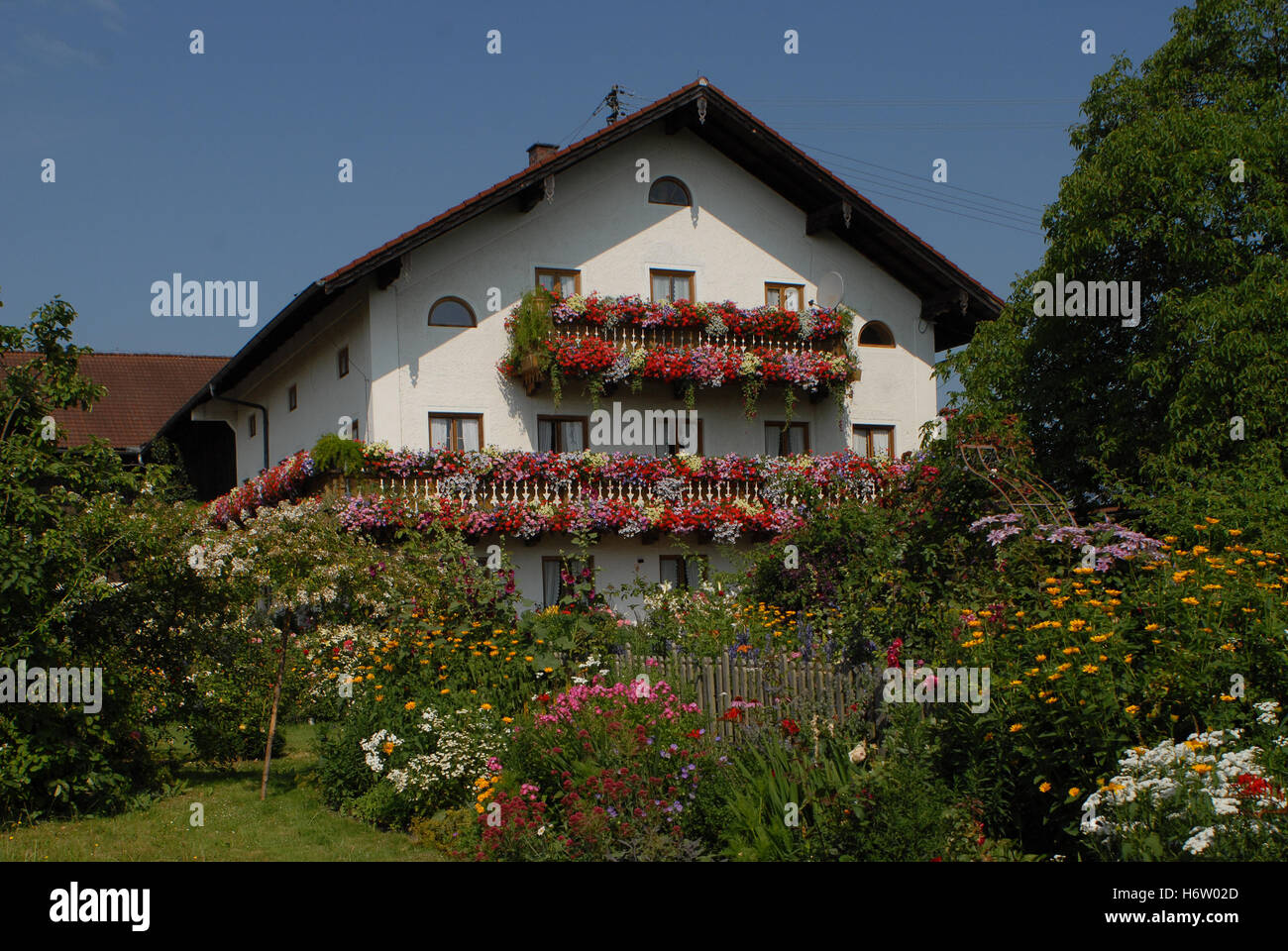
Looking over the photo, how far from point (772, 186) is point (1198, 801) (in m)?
20.4

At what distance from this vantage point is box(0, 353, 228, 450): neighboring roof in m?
38.0

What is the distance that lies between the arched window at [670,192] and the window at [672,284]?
141 centimetres

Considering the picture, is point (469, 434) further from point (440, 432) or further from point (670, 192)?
point (670, 192)

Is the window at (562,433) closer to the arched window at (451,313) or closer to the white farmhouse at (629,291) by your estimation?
the white farmhouse at (629,291)

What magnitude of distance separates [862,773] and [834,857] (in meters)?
0.55

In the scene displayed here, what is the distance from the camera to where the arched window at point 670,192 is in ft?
77.6

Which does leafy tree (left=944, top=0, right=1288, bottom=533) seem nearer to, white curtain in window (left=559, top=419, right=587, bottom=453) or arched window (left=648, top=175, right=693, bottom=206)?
white curtain in window (left=559, top=419, right=587, bottom=453)

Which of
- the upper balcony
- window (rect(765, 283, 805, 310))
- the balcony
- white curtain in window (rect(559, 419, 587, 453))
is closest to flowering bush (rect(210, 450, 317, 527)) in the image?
the balcony

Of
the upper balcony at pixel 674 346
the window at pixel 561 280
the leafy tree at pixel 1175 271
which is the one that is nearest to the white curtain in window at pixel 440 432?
the upper balcony at pixel 674 346

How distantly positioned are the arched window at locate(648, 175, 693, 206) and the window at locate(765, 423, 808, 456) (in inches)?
186

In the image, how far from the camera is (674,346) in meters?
22.4

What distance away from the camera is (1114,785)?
20.0 ft

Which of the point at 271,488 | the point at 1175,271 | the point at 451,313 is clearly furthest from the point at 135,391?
the point at 1175,271
